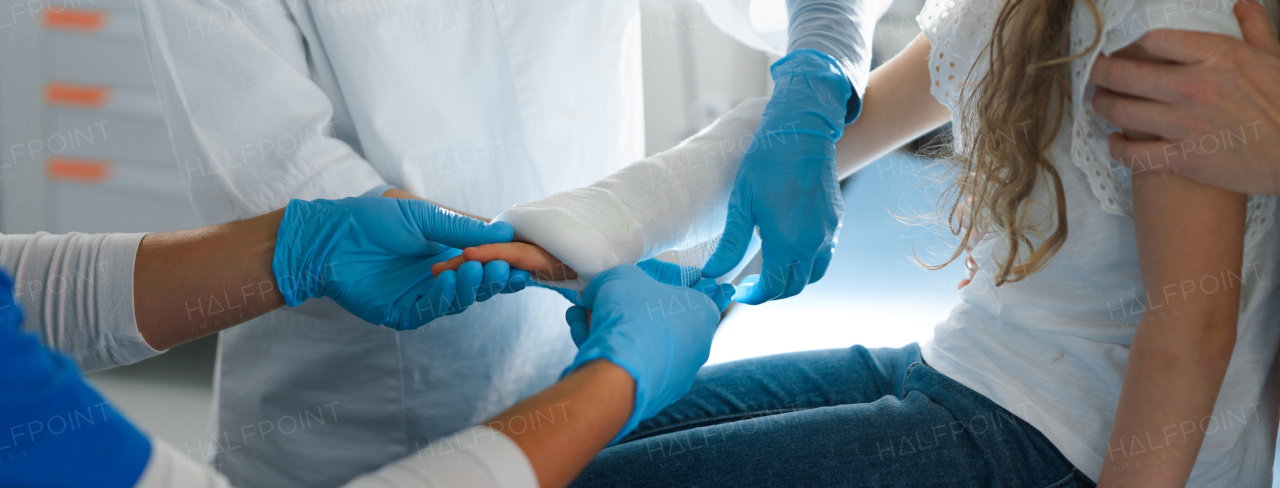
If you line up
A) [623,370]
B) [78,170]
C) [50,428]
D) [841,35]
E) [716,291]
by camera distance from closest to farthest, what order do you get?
[50,428] → [623,370] → [716,291] → [841,35] → [78,170]

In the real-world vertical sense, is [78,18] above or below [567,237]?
above

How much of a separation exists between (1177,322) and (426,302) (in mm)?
669

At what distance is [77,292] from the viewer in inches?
26.2

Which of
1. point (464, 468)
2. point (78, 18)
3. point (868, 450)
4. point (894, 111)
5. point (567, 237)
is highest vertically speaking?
point (78, 18)

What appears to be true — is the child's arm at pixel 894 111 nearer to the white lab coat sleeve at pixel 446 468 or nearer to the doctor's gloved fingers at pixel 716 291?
the doctor's gloved fingers at pixel 716 291

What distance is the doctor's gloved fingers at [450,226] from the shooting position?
0.69 m

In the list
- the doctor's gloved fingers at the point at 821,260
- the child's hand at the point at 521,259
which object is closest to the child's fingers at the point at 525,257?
the child's hand at the point at 521,259

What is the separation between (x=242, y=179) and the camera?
0.74 m

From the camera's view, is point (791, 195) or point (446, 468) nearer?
point (446, 468)

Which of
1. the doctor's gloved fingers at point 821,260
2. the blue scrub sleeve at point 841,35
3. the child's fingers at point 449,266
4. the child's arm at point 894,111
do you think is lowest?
the doctor's gloved fingers at point 821,260

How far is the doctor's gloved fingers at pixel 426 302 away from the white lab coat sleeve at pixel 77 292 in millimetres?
241

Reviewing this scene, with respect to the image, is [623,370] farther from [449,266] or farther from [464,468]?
[449,266]

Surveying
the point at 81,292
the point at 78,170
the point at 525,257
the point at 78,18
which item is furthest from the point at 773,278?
the point at 78,170

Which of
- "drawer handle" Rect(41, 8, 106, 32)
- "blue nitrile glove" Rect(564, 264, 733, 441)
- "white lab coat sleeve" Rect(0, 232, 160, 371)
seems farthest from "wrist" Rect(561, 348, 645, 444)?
"drawer handle" Rect(41, 8, 106, 32)
